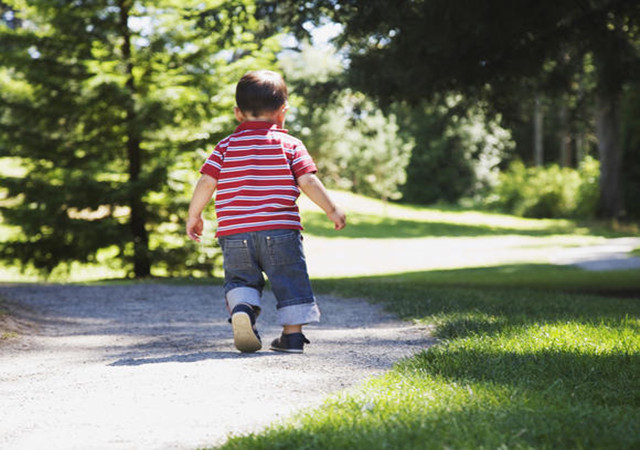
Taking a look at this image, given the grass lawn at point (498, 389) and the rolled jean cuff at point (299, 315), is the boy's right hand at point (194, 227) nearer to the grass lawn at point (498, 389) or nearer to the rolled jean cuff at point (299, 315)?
the rolled jean cuff at point (299, 315)

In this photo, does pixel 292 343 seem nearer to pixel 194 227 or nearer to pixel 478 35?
pixel 194 227

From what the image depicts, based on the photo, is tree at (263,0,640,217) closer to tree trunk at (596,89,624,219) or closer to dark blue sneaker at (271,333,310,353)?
dark blue sneaker at (271,333,310,353)

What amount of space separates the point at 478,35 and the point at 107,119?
23.8 feet

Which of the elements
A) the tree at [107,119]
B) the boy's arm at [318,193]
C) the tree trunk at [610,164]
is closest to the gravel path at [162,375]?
the boy's arm at [318,193]

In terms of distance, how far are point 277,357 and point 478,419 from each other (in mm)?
1654

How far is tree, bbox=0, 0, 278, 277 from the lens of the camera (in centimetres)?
1287

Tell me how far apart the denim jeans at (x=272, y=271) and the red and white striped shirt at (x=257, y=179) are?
7 centimetres

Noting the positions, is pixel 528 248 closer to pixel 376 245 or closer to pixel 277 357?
pixel 376 245

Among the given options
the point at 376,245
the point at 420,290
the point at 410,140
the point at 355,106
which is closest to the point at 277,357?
Result: the point at 420,290

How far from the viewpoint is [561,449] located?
2.59m

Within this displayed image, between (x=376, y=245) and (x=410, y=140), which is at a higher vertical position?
(x=410, y=140)

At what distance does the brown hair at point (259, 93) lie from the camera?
465cm

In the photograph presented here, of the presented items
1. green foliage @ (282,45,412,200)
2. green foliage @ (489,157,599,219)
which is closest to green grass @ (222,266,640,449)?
green foliage @ (489,157,599,219)

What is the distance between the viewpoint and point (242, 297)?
4512 mm
